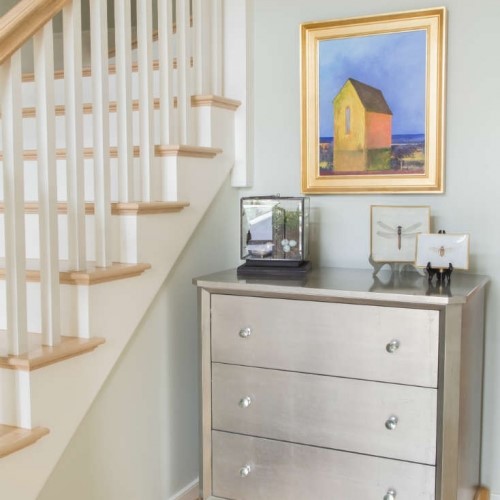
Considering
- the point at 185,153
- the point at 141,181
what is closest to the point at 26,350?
the point at 141,181

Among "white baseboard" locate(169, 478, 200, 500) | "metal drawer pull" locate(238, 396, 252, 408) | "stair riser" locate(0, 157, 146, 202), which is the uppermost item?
"stair riser" locate(0, 157, 146, 202)

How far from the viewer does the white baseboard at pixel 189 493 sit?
2610mm

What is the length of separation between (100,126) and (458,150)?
4.16ft

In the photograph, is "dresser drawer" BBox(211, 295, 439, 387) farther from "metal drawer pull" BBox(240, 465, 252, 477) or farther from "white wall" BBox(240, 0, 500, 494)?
"white wall" BBox(240, 0, 500, 494)

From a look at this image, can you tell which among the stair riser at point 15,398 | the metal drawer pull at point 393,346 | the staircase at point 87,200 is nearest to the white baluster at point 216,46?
the staircase at point 87,200

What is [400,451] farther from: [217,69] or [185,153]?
[217,69]

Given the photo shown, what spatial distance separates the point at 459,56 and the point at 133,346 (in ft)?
5.05

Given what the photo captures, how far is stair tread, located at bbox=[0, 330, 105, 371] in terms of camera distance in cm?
176

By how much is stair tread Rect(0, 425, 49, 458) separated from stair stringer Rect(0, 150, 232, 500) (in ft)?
0.11

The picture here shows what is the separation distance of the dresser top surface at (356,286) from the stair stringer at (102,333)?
183mm

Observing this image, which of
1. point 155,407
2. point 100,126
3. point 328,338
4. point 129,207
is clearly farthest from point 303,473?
point 100,126

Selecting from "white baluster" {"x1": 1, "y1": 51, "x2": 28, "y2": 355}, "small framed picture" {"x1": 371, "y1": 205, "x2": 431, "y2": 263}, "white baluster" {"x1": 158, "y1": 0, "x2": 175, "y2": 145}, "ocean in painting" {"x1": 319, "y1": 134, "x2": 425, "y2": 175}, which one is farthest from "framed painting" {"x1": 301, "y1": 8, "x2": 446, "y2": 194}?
"white baluster" {"x1": 1, "y1": 51, "x2": 28, "y2": 355}

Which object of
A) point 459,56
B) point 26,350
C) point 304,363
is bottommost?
point 304,363

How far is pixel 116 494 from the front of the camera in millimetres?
2291
